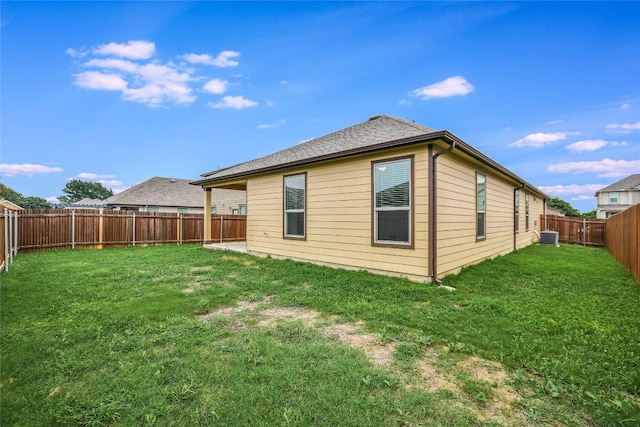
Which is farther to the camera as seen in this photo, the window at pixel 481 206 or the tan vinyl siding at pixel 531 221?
the tan vinyl siding at pixel 531 221

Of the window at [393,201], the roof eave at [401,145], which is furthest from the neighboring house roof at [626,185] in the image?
the window at [393,201]

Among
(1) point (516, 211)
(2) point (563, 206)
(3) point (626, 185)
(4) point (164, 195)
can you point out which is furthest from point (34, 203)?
(2) point (563, 206)

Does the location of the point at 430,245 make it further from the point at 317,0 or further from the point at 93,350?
the point at 317,0

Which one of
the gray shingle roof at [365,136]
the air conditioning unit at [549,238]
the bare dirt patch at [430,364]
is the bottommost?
the bare dirt patch at [430,364]

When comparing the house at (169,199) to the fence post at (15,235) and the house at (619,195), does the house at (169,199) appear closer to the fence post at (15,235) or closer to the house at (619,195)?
the fence post at (15,235)

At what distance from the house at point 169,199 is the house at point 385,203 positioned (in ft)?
50.3

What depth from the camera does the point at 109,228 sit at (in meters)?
11.4

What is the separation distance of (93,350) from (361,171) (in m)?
5.10

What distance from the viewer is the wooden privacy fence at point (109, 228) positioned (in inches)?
381

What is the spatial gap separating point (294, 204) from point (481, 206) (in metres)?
4.94

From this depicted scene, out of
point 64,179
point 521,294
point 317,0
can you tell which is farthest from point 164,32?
point 64,179

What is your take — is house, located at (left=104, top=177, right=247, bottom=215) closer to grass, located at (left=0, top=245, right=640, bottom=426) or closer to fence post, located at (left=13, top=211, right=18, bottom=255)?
A: fence post, located at (left=13, top=211, right=18, bottom=255)

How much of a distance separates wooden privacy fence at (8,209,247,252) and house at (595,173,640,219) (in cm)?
3718

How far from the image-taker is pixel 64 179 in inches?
2119
